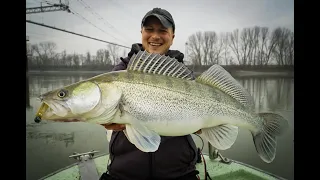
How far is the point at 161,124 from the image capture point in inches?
Answer: 60.7

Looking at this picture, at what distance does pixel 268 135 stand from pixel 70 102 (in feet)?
4.57

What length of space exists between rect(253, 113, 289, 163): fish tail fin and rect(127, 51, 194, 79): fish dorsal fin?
0.67 m

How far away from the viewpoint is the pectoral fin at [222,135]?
5.67 feet

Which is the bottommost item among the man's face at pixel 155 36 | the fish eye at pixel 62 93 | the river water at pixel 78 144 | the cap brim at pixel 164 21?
the river water at pixel 78 144

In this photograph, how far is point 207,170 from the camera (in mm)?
3230

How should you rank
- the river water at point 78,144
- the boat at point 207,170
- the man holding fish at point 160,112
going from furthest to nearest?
the river water at point 78,144 < the boat at point 207,170 < the man holding fish at point 160,112

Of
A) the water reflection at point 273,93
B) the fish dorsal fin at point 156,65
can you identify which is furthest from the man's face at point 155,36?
the water reflection at point 273,93

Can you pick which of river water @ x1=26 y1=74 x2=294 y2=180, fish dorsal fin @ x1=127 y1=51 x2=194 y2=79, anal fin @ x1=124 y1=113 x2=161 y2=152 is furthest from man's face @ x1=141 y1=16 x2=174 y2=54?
river water @ x1=26 y1=74 x2=294 y2=180

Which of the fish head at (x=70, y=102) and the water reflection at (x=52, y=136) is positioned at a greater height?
the fish head at (x=70, y=102)

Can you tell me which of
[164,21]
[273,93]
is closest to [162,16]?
[164,21]

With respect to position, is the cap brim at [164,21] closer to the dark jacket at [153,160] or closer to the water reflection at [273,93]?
the dark jacket at [153,160]

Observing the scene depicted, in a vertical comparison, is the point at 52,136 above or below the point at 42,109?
below

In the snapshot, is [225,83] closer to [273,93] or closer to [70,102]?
[70,102]

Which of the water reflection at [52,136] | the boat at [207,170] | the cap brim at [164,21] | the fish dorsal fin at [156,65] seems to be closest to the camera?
the fish dorsal fin at [156,65]
